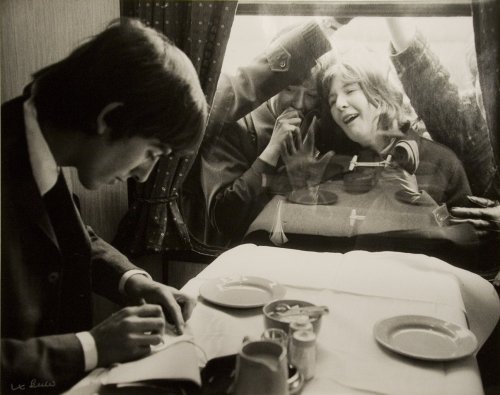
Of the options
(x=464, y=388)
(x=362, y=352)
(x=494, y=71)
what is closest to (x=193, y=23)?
(x=494, y=71)

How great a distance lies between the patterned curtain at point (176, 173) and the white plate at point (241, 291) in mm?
722

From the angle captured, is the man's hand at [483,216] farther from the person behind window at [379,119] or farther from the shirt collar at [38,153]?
the shirt collar at [38,153]

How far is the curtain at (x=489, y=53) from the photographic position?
1504 millimetres

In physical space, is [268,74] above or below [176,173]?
above

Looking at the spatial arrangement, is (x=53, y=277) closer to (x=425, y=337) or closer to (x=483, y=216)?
(x=425, y=337)

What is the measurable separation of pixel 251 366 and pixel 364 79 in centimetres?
127

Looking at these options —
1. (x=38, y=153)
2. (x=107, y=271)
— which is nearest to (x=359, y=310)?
(x=107, y=271)

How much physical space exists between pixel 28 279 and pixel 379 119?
1216 millimetres

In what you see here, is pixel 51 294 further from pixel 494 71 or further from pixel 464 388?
pixel 494 71

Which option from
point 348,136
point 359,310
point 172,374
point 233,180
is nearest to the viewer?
point 172,374

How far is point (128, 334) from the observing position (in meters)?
0.77

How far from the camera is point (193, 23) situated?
1633 mm

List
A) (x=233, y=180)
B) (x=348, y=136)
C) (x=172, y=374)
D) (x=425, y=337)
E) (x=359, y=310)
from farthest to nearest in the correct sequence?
(x=233, y=180), (x=348, y=136), (x=359, y=310), (x=425, y=337), (x=172, y=374)

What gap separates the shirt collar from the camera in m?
0.89
